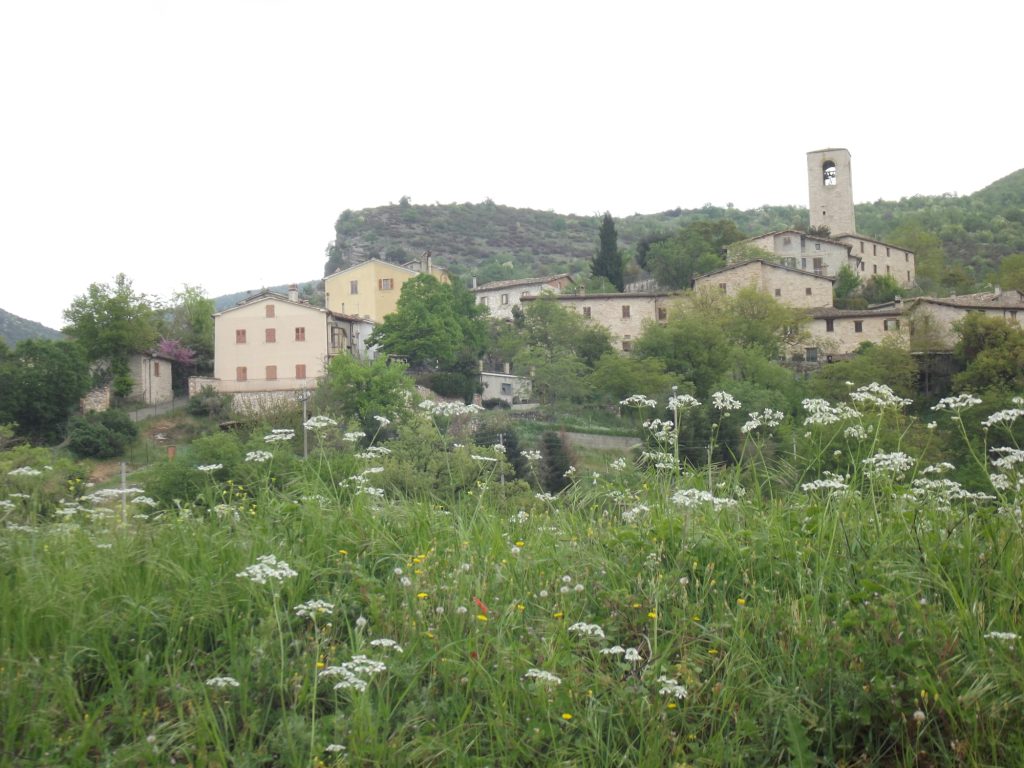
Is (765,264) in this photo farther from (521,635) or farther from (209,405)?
(521,635)

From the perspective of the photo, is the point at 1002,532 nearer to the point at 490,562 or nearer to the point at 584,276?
the point at 490,562

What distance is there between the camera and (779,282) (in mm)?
76062

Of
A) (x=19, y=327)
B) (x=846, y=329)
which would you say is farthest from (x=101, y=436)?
(x=846, y=329)

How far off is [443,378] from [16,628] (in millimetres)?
57976

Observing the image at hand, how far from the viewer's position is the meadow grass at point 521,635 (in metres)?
3.55

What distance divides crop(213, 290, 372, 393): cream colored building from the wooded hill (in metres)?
60.3

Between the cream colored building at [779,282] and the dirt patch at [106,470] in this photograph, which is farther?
the cream colored building at [779,282]

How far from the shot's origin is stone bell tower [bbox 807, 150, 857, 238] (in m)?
97.1

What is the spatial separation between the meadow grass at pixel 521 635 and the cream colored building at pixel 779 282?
71.4 m

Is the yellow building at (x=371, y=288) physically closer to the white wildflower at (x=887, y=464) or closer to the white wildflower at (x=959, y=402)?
the white wildflower at (x=959, y=402)

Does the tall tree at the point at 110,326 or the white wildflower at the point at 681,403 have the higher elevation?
the tall tree at the point at 110,326

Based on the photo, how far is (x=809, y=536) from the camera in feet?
15.7

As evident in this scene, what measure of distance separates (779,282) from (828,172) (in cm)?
2940

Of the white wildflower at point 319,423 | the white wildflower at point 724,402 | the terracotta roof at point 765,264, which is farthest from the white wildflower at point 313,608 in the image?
the terracotta roof at point 765,264
